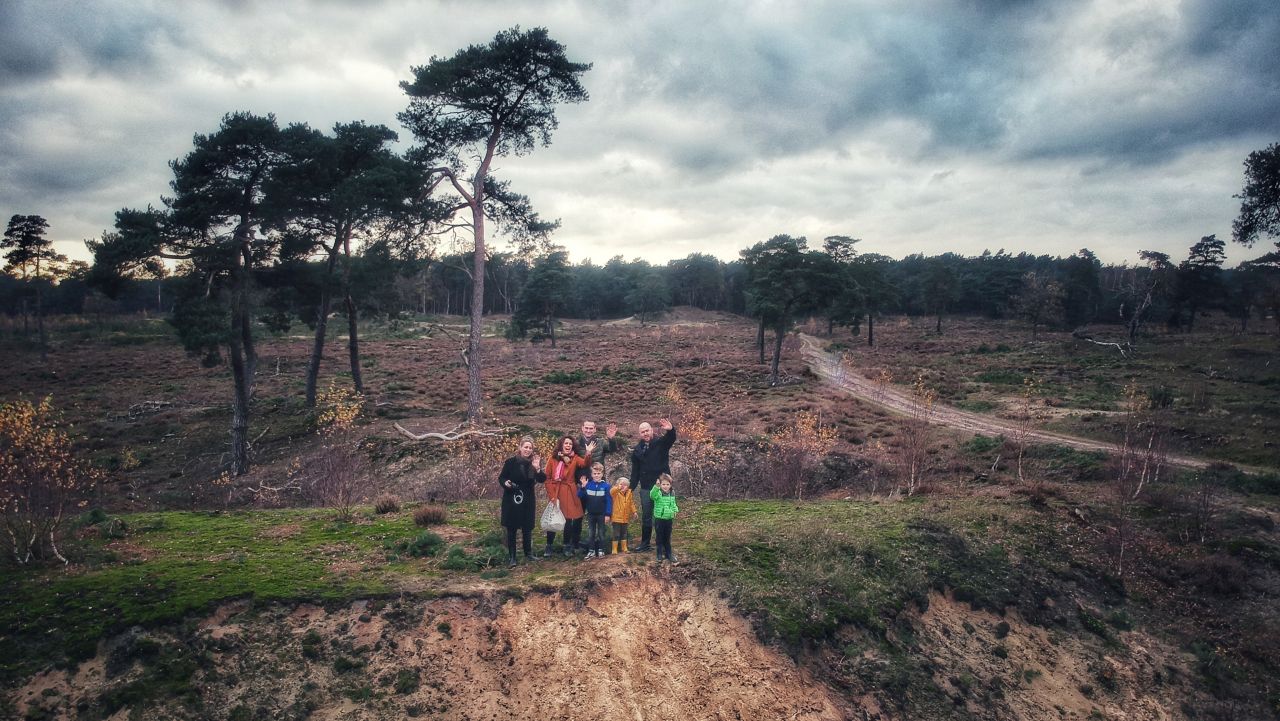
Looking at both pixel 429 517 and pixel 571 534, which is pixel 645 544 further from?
pixel 429 517

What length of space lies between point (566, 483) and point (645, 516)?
1562 millimetres

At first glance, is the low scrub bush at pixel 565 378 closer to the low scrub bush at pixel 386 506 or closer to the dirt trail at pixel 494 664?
the low scrub bush at pixel 386 506

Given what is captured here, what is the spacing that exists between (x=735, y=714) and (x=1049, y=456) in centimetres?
1978

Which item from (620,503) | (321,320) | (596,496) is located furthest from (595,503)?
(321,320)

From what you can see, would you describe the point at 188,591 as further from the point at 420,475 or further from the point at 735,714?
the point at 420,475

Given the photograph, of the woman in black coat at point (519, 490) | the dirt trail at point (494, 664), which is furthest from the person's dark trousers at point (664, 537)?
the woman in black coat at point (519, 490)

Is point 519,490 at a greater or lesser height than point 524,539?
greater

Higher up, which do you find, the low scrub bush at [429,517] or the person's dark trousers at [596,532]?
the person's dark trousers at [596,532]

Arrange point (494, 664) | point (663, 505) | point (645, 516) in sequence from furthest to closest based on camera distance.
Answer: point (645, 516) → point (663, 505) → point (494, 664)

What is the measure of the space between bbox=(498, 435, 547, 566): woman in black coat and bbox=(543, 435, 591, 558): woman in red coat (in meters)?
0.28

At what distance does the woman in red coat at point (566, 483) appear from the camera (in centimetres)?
973

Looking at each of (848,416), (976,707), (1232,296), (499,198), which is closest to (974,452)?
(848,416)

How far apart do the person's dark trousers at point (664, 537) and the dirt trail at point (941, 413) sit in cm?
1961

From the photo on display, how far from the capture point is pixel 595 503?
985cm
